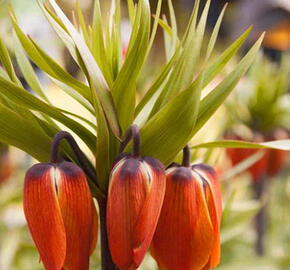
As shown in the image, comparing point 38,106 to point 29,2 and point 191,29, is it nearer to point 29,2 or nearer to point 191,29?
point 191,29

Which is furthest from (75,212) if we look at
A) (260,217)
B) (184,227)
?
(260,217)

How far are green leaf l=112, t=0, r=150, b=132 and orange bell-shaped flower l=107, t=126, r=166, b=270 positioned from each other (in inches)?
2.5

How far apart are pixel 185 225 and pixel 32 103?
0.69 ft

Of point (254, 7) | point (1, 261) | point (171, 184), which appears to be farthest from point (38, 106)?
point (254, 7)

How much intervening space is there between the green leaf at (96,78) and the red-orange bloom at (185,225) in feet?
0.29

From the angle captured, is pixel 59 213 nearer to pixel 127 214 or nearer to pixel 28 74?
pixel 127 214

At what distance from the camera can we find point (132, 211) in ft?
2.15

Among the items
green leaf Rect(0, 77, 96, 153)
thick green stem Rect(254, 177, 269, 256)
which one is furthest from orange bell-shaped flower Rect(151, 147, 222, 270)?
thick green stem Rect(254, 177, 269, 256)

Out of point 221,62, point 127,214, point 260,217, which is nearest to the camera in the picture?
point 127,214

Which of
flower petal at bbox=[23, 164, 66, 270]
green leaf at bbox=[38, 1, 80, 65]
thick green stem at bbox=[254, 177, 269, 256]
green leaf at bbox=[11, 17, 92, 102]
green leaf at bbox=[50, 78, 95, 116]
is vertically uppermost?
green leaf at bbox=[38, 1, 80, 65]

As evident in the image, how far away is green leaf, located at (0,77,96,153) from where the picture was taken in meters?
0.68

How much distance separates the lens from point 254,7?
438 centimetres

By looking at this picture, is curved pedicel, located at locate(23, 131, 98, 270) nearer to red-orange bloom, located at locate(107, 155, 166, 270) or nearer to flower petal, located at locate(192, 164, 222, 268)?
red-orange bloom, located at locate(107, 155, 166, 270)

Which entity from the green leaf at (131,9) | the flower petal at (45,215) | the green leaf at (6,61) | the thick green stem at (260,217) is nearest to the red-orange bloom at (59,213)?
the flower petal at (45,215)
